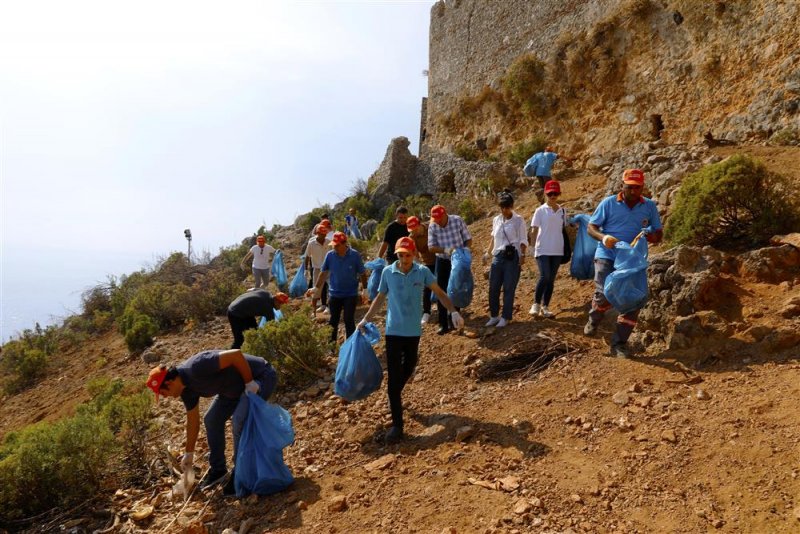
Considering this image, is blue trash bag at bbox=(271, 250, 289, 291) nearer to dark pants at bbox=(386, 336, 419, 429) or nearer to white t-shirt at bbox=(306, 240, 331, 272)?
white t-shirt at bbox=(306, 240, 331, 272)

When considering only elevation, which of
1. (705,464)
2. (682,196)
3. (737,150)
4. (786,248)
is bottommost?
(705,464)

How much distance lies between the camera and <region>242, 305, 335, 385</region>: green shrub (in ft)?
18.6

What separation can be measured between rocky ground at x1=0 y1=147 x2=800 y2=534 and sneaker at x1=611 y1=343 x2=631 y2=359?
0.08 m

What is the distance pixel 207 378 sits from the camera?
369 cm

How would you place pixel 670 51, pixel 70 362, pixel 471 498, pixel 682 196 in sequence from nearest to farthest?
1. pixel 471 498
2. pixel 682 196
3. pixel 670 51
4. pixel 70 362

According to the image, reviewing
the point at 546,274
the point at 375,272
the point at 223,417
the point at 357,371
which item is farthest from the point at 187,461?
the point at 546,274

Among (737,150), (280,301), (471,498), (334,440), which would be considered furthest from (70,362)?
(737,150)

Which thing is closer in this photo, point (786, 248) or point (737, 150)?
point (786, 248)

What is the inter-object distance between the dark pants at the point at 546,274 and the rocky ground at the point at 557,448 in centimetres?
40

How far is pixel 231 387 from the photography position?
3.78m

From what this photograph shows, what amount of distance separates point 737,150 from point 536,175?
4091mm

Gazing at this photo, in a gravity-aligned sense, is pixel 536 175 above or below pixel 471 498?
above

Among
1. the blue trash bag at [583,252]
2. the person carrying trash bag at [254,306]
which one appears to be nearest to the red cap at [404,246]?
the person carrying trash bag at [254,306]

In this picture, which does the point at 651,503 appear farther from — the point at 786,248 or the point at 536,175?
the point at 536,175
